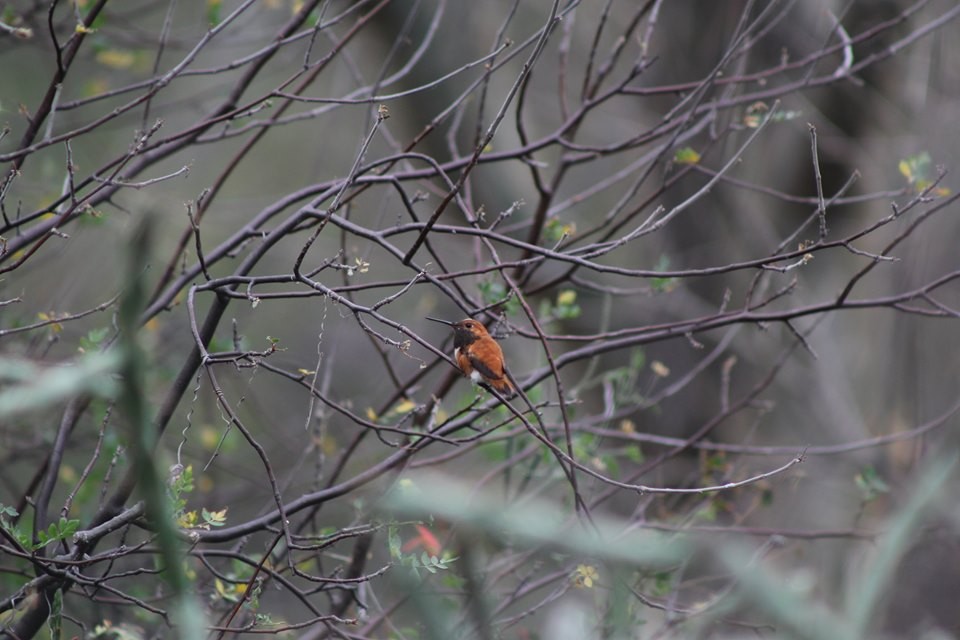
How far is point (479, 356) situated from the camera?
95.7 inches

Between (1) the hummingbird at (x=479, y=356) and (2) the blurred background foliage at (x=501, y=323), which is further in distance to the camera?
(1) the hummingbird at (x=479, y=356)

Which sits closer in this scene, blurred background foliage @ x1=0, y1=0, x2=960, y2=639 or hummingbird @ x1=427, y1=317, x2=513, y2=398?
blurred background foliage @ x1=0, y1=0, x2=960, y2=639

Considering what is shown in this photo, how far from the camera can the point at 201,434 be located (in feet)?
14.3

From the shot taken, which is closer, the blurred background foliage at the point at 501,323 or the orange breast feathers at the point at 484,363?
the blurred background foliage at the point at 501,323

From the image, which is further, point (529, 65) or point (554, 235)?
point (554, 235)

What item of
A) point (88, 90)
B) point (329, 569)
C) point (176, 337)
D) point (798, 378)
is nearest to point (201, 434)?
point (176, 337)

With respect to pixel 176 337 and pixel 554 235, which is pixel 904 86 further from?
pixel 176 337

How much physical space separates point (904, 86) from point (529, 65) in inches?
193

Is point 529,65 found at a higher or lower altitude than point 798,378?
lower

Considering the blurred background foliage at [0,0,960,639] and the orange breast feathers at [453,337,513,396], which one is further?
the orange breast feathers at [453,337,513,396]

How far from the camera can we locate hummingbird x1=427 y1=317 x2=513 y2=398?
2.39 m

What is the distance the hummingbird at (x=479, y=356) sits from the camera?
2395 millimetres

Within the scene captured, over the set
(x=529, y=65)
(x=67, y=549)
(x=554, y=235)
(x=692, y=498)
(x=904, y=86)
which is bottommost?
(x=67, y=549)

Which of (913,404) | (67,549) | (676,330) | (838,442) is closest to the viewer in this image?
(67,549)
